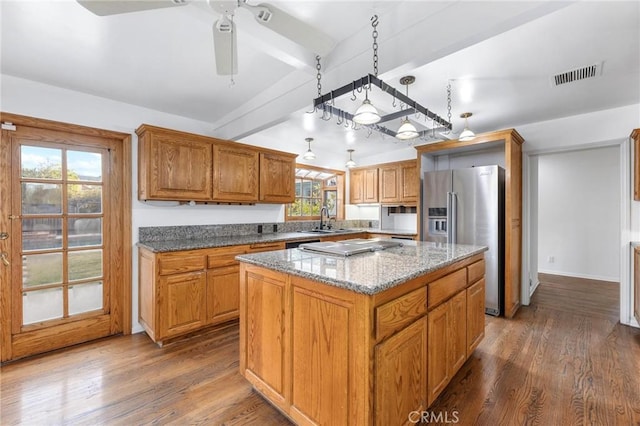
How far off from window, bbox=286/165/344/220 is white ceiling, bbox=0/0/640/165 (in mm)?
1792

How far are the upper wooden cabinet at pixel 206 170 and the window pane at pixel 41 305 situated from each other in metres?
1.16

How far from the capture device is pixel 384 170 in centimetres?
511

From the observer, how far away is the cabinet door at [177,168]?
2.88 meters

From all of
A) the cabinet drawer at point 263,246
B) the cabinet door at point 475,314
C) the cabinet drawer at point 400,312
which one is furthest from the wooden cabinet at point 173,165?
the cabinet door at point 475,314

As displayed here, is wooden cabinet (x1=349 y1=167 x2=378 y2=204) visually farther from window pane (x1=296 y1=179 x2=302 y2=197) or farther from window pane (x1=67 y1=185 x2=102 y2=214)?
window pane (x1=67 y1=185 x2=102 y2=214)

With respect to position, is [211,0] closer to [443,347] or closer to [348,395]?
[348,395]

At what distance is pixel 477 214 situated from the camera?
3529mm

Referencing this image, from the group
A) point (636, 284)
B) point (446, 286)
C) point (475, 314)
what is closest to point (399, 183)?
point (475, 314)

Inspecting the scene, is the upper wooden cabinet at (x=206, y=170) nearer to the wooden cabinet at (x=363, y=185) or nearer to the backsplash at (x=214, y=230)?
the backsplash at (x=214, y=230)

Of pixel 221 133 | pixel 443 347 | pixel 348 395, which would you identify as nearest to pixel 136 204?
pixel 221 133

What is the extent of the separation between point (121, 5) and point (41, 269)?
2.59 m

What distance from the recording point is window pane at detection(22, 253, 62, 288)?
2.55 m

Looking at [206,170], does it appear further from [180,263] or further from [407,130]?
[407,130]

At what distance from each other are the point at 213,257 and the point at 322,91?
1913mm
